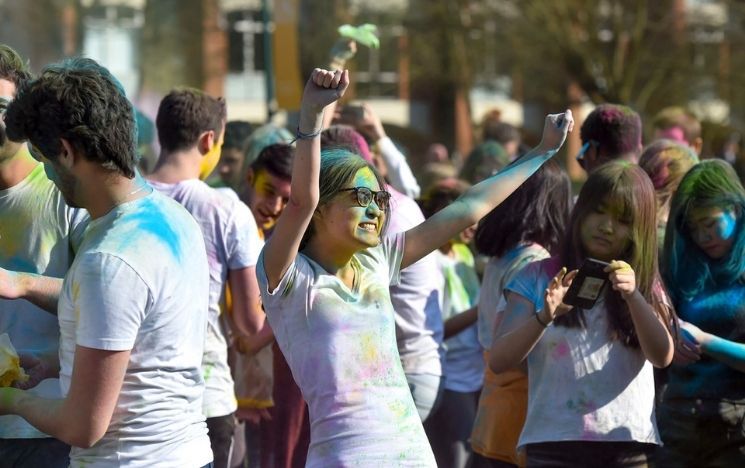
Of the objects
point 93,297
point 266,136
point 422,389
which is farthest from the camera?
point 266,136

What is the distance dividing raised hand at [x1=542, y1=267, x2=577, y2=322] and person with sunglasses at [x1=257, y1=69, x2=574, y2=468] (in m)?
0.63

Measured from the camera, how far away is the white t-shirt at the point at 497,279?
4.81 m

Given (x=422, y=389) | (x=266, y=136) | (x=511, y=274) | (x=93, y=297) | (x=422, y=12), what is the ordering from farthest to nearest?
(x=422, y=12), (x=266, y=136), (x=422, y=389), (x=511, y=274), (x=93, y=297)

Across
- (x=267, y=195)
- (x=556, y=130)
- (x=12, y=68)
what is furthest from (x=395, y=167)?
(x=12, y=68)

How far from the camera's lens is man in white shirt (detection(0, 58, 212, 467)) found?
9.62 ft

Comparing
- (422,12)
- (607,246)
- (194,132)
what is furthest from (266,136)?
(422,12)

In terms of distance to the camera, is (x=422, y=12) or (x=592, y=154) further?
(x=422, y=12)

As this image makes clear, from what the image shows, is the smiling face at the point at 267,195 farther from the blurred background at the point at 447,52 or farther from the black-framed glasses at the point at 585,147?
the blurred background at the point at 447,52

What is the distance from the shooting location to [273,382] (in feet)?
18.1

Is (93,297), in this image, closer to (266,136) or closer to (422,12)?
(266,136)

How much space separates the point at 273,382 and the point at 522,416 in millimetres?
1225

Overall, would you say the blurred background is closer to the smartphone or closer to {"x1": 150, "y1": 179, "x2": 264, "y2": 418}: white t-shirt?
{"x1": 150, "y1": 179, "x2": 264, "y2": 418}: white t-shirt

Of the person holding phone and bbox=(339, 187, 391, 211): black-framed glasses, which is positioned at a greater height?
bbox=(339, 187, 391, 211): black-framed glasses

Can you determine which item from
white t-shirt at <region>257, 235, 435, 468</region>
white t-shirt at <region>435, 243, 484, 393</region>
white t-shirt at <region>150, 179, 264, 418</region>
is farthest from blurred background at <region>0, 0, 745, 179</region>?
white t-shirt at <region>257, 235, 435, 468</region>
